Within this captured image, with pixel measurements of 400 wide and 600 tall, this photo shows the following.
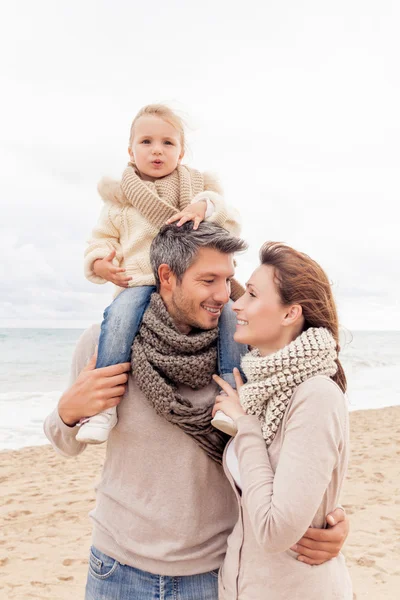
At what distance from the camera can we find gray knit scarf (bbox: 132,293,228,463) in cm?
207

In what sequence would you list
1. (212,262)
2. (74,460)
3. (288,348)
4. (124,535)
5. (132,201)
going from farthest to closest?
1. (74,460)
2. (132,201)
3. (212,262)
4. (124,535)
5. (288,348)

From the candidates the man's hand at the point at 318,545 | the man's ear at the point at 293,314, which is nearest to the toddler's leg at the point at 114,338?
the man's ear at the point at 293,314

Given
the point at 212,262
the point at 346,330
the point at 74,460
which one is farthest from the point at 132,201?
the point at 74,460

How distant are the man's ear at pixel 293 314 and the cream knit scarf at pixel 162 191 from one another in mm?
1020

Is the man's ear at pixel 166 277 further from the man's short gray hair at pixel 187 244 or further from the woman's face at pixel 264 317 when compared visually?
the woman's face at pixel 264 317

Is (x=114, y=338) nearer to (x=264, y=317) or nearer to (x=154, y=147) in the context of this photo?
(x=264, y=317)

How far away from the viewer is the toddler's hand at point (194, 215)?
7.49 feet

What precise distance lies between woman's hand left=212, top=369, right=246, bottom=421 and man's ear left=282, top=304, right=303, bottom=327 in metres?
0.33

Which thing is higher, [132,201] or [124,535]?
[132,201]

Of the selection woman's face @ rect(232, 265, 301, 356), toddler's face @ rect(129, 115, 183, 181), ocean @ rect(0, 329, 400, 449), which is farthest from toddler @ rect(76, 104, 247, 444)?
ocean @ rect(0, 329, 400, 449)

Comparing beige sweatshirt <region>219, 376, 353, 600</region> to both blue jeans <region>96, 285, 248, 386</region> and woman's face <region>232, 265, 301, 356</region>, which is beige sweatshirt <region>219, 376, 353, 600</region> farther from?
blue jeans <region>96, 285, 248, 386</region>

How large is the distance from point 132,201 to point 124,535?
1595 mm

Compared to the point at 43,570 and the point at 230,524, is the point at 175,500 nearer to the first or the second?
the point at 230,524

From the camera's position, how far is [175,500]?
203cm
